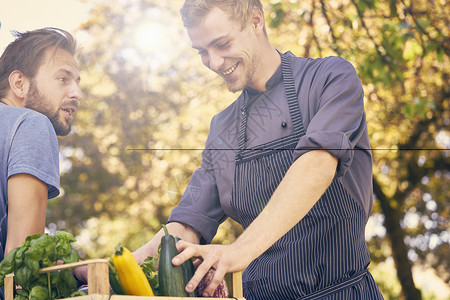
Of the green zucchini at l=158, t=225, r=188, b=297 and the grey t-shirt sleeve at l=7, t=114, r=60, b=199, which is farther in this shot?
the grey t-shirt sleeve at l=7, t=114, r=60, b=199

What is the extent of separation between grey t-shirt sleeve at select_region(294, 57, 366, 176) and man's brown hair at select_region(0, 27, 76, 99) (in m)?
0.86

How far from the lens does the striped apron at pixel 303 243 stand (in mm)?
1568

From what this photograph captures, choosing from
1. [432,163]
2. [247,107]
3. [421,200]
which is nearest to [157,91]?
[247,107]

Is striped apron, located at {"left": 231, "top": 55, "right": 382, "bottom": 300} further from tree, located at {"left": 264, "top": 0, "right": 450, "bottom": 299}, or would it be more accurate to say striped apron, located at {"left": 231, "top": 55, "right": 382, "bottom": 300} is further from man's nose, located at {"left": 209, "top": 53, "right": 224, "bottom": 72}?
tree, located at {"left": 264, "top": 0, "right": 450, "bottom": 299}

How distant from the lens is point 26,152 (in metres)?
1.53

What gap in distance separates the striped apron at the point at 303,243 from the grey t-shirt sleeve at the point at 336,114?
120 mm

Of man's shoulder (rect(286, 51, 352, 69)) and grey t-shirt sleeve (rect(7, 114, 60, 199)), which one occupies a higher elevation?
man's shoulder (rect(286, 51, 352, 69))

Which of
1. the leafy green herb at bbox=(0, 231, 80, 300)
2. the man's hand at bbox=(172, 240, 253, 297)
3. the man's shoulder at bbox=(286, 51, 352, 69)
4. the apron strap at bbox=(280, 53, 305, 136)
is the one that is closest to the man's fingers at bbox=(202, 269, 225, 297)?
the man's hand at bbox=(172, 240, 253, 297)

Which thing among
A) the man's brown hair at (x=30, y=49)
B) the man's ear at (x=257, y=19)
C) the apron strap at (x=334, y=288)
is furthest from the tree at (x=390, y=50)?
the man's brown hair at (x=30, y=49)

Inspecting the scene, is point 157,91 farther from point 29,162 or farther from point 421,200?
point 421,200

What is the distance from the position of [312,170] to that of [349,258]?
346 millimetres

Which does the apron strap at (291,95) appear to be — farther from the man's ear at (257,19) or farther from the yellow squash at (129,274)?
the yellow squash at (129,274)

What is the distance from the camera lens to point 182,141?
215 cm

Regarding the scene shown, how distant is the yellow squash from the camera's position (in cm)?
110
